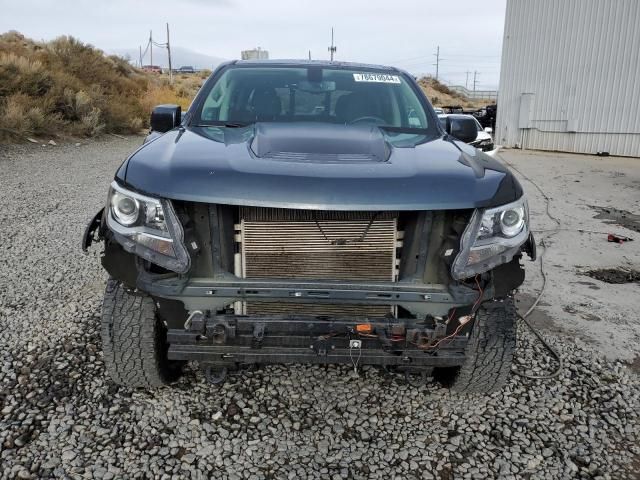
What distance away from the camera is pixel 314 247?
2.32 m

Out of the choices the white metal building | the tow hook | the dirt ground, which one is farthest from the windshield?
the white metal building

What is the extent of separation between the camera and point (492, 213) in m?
2.25

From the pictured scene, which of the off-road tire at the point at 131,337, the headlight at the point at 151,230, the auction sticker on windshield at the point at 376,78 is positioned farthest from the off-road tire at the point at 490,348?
the auction sticker on windshield at the point at 376,78

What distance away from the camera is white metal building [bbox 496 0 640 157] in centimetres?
1459

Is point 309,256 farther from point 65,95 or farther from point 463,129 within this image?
point 65,95

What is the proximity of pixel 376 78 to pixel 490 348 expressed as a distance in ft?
7.19

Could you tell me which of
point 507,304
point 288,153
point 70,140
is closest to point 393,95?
point 288,153

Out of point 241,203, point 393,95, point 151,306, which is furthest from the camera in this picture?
point 393,95

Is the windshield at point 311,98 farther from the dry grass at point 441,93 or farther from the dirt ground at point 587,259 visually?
the dry grass at point 441,93

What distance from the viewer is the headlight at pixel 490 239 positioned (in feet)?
7.25

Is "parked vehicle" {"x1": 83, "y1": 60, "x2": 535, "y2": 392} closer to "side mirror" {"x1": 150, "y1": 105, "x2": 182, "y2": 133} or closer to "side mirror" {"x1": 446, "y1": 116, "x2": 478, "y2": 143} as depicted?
"side mirror" {"x1": 150, "y1": 105, "x2": 182, "y2": 133}

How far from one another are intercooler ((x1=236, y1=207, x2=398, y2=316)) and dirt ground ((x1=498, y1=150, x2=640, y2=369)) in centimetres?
208

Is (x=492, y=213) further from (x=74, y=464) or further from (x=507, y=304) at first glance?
(x=74, y=464)

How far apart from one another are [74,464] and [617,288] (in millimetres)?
4367
